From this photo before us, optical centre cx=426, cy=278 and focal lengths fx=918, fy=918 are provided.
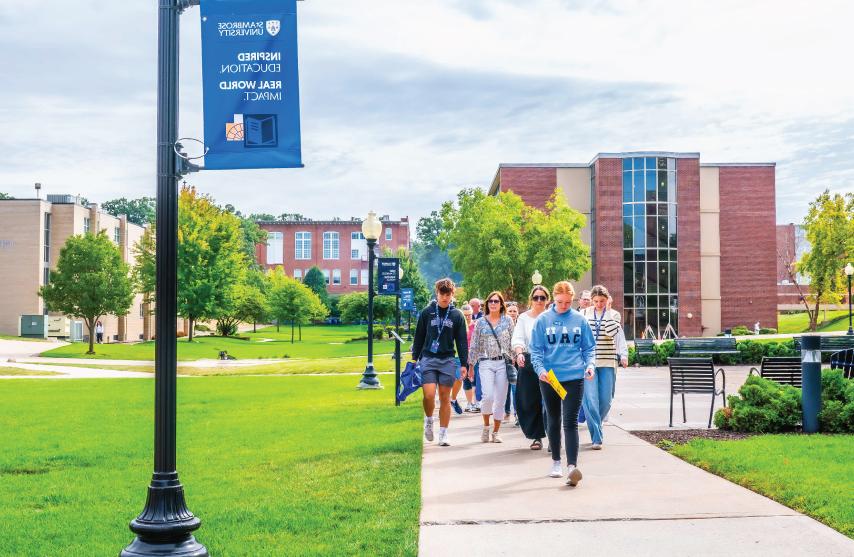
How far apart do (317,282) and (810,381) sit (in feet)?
328

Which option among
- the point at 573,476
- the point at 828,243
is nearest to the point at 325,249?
the point at 828,243

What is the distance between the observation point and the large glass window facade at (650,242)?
62.8 meters

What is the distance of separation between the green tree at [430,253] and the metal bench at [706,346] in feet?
468

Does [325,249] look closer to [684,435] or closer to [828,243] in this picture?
[828,243]

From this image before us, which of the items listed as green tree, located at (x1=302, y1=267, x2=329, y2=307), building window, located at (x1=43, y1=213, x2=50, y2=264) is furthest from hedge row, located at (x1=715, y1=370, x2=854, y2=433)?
green tree, located at (x1=302, y1=267, x2=329, y2=307)

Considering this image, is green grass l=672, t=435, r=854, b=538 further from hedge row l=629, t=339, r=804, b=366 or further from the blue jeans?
hedge row l=629, t=339, r=804, b=366

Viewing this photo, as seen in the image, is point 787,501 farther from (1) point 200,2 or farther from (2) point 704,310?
(2) point 704,310

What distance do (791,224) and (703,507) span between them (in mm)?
129001

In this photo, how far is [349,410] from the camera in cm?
1648

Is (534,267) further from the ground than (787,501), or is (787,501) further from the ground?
(534,267)

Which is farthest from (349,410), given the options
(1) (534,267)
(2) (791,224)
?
(2) (791,224)

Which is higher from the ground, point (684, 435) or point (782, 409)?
point (782, 409)

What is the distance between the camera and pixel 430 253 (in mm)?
177250

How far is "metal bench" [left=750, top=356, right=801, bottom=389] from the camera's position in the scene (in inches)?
538
